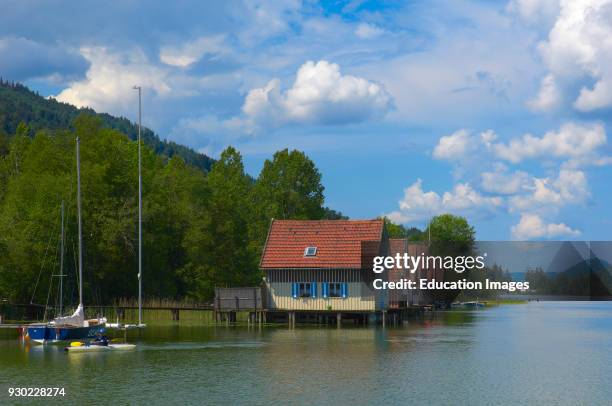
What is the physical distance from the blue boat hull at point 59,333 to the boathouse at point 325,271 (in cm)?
1807

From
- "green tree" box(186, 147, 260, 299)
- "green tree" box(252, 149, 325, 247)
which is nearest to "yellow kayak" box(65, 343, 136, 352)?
"green tree" box(186, 147, 260, 299)

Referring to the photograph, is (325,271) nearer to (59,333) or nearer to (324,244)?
(324,244)

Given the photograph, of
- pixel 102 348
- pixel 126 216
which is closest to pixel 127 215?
pixel 126 216

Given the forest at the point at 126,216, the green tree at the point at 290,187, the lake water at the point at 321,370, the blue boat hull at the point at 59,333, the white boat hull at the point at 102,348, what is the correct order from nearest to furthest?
1. the lake water at the point at 321,370
2. the white boat hull at the point at 102,348
3. the blue boat hull at the point at 59,333
4. the forest at the point at 126,216
5. the green tree at the point at 290,187

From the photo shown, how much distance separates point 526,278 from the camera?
11831 cm

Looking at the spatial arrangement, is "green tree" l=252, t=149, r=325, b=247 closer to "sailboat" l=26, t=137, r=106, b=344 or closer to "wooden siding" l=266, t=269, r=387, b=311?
"wooden siding" l=266, t=269, r=387, b=311

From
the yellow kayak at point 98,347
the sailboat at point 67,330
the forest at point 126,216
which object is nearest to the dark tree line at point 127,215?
the forest at point 126,216

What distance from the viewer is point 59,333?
5284cm

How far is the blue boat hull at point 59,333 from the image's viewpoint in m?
52.4

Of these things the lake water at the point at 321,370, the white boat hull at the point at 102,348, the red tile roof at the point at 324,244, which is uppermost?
the red tile roof at the point at 324,244

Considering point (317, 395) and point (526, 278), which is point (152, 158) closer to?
point (526, 278)

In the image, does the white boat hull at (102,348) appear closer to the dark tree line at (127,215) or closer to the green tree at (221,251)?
the dark tree line at (127,215)

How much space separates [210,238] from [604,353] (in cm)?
4744

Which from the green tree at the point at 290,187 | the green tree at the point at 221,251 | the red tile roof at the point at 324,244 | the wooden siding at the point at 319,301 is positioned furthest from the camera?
the green tree at the point at 290,187
